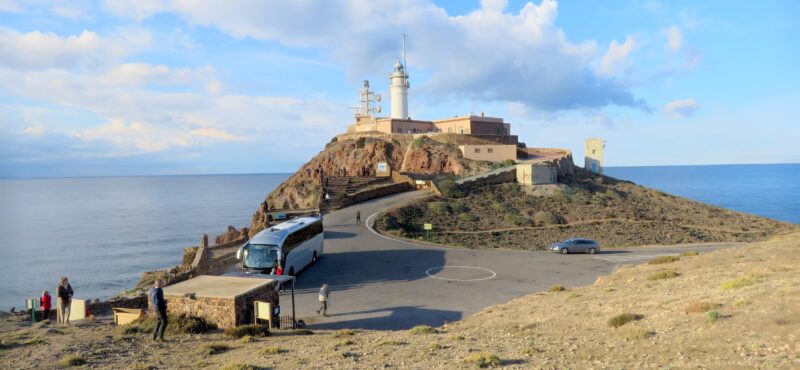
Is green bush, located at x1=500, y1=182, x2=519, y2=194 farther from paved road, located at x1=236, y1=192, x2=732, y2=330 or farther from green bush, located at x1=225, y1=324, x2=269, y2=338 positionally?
green bush, located at x1=225, y1=324, x2=269, y2=338

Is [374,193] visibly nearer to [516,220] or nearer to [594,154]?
[516,220]

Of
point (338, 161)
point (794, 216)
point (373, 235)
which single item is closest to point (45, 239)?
point (338, 161)

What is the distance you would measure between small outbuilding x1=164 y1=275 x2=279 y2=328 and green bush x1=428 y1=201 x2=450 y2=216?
26.6m

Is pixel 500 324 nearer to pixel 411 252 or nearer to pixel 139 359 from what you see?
pixel 139 359

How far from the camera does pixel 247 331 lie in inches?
451

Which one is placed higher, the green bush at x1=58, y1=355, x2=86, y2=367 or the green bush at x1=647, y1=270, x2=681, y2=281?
the green bush at x1=647, y1=270, x2=681, y2=281

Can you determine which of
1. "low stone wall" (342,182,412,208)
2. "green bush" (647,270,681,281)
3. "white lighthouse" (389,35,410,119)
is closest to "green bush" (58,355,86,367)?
"green bush" (647,270,681,281)

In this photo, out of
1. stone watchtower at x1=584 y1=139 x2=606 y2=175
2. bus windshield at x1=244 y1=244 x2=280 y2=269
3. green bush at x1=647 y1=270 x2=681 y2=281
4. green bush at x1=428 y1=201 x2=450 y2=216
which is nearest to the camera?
green bush at x1=647 y1=270 x2=681 y2=281

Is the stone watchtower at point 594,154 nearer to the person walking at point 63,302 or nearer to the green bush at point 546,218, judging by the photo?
the green bush at point 546,218

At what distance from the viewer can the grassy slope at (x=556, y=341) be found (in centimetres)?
825

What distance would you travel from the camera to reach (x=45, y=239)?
64938 millimetres

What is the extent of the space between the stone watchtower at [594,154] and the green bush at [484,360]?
204 ft

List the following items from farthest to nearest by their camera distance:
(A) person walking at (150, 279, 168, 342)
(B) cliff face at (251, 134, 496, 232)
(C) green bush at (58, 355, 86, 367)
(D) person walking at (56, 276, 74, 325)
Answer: (B) cliff face at (251, 134, 496, 232) < (D) person walking at (56, 276, 74, 325) < (A) person walking at (150, 279, 168, 342) < (C) green bush at (58, 355, 86, 367)

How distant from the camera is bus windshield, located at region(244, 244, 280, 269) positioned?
18.1 meters
